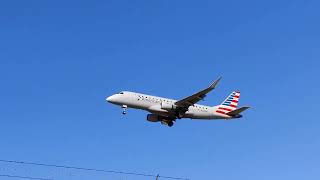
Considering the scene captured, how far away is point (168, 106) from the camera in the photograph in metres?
101

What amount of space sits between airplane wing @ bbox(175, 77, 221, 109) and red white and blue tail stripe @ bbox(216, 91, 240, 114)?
37.1ft

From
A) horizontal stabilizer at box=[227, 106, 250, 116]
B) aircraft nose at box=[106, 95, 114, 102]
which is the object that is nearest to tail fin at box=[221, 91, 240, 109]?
horizontal stabilizer at box=[227, 106, 250, 116]

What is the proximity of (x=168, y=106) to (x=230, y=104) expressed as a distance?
22.1m

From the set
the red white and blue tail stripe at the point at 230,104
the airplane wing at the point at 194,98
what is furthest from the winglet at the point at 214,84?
the red white and blue tail stripe at the point at 230,104

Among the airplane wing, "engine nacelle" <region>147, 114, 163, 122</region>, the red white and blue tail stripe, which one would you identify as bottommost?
"engine nacelle" <region>147, 114, 163, 122</region>

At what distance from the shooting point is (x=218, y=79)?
93.1 m

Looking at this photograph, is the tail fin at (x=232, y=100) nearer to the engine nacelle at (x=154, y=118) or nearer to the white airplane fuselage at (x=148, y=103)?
the white airplane fuselage at (x=148, y=103)

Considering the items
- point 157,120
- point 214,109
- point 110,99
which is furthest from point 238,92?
point 110,99

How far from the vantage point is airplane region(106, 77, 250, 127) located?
100 m

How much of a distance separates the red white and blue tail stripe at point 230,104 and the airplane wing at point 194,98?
1129 centimetres

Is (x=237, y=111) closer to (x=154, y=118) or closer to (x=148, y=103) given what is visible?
(x=154, y=118)

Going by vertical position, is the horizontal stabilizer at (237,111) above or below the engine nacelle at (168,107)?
above

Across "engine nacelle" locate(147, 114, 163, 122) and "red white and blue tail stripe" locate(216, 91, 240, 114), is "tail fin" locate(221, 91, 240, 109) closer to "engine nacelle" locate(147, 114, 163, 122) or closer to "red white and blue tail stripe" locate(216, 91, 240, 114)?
"red white and blue tail stripe" locate(216, 91, 240, 114)

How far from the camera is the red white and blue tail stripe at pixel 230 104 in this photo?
110938 mm
